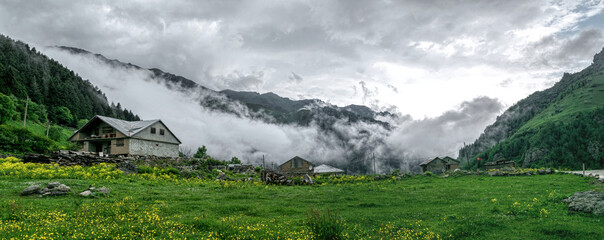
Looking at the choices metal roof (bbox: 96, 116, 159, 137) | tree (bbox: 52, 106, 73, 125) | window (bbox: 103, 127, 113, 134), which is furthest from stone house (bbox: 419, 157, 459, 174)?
tree (bbox: 52, 106, 73, 125)

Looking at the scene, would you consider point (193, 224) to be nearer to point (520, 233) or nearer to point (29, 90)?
point (520, 233)

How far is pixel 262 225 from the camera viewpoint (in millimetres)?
13578

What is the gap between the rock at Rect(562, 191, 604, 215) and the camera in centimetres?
1527

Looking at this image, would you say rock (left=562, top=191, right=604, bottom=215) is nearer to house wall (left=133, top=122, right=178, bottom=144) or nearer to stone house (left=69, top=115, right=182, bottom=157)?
stone house (left=69, top=115, right=182, bottom=157)

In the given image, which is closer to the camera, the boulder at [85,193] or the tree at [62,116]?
the boulder at [85,193]

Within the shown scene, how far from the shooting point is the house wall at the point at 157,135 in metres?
58.9

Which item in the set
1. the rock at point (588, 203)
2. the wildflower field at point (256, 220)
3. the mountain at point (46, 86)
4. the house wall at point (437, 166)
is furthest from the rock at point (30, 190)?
the mountain at point (46, 86)

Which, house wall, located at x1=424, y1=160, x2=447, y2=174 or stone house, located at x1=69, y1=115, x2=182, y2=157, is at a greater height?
stone house, located at x1=69, y1=115, x2=182, y2=157

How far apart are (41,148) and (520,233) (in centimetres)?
6282

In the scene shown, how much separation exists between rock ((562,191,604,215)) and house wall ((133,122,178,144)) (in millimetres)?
59026

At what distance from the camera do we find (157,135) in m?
62.4

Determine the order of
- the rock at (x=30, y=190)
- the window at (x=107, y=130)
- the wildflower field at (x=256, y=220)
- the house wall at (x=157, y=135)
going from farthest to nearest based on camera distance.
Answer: the house wall at (x=157, y=135)
the window at (x=107, y=130)
the rock at (x=30, y=190)
the wildflower field at (x=256, y=220)

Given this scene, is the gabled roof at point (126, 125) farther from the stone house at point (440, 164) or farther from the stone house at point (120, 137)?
the stone house at point (440, 164)

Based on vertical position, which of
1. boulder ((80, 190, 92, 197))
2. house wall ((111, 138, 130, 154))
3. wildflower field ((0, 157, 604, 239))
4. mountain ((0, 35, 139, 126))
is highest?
mountain ((0, 35, 139, 126))
